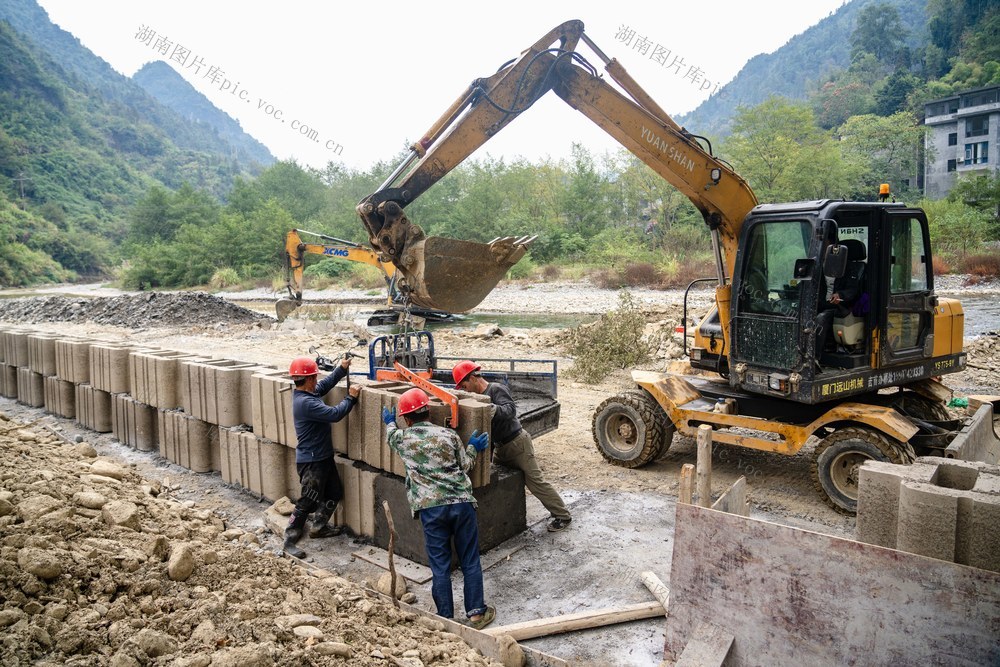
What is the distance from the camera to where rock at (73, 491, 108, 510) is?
4.94 meters

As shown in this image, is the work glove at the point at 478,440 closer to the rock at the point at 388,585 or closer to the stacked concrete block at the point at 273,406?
the rock at the point at 388,585

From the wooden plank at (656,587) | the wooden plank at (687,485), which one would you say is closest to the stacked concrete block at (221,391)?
the wooden plank at (656,587)

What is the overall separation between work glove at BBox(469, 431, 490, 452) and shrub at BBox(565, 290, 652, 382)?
25.3ft

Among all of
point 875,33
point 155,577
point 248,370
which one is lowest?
point 155,577

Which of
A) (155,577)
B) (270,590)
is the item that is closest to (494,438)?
(270,590)

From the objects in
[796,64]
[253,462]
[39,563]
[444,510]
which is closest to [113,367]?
[253,462]

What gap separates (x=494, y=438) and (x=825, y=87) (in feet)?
292

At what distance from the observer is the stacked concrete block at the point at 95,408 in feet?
29.1

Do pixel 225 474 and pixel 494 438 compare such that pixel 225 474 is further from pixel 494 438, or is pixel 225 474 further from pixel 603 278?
pixel 603 278

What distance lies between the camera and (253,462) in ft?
21.7

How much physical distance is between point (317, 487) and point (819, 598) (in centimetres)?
390

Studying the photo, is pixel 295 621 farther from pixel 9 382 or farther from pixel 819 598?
pixel 9 382

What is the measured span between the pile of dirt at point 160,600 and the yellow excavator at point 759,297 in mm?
3402

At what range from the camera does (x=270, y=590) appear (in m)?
4.22
